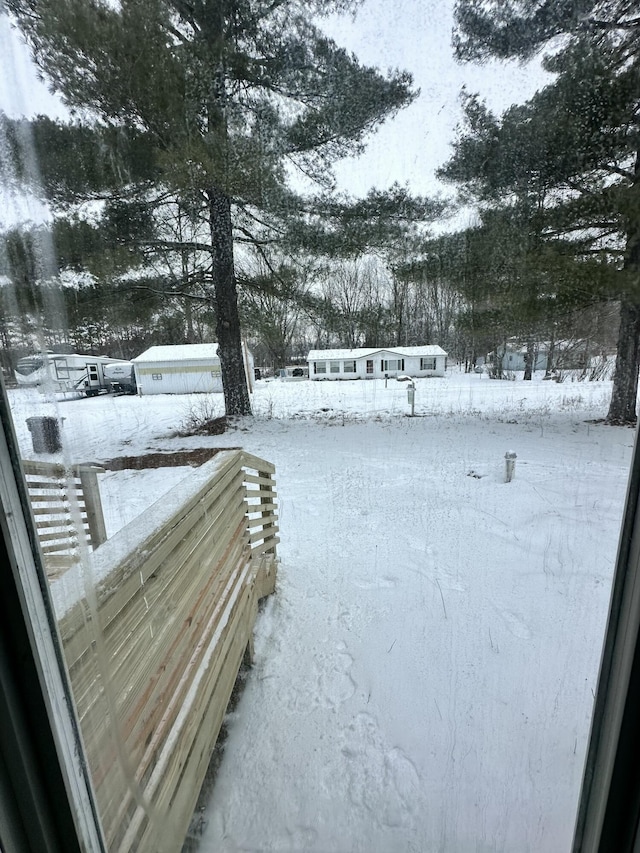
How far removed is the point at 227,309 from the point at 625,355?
1.80 meters

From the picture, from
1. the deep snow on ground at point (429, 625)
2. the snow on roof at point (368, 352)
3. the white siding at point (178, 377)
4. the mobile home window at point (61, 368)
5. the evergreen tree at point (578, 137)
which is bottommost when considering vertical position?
the deep snow on ground at point (429, 625)

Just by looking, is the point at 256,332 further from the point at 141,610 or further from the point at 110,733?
the point at 110,733

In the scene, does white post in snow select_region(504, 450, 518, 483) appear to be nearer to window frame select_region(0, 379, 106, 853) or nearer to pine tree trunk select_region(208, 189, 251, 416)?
pine tree trunk select_region(208, 189, 251, 416)

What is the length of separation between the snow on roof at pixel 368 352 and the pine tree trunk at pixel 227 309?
1.70 feet

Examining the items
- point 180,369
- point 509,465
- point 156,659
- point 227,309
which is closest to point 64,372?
point 156,659

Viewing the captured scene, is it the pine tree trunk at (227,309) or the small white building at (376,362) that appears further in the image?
the small white building at (376,362)

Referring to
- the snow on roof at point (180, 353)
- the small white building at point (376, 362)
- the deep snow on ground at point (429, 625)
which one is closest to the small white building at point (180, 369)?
the snow on roof at point (180, 353)

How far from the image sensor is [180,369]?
6.38 ft

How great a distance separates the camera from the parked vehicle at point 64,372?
1.79ft

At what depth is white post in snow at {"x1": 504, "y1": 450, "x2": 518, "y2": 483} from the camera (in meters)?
2.04

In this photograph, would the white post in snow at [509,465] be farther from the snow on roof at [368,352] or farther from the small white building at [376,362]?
the snow on roof at [368,352]

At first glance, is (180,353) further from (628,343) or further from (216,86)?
(628,343)

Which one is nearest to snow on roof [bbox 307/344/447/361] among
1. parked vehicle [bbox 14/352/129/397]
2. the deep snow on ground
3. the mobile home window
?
the deep snow on ground

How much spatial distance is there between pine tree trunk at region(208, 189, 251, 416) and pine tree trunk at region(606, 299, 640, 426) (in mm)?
1431
